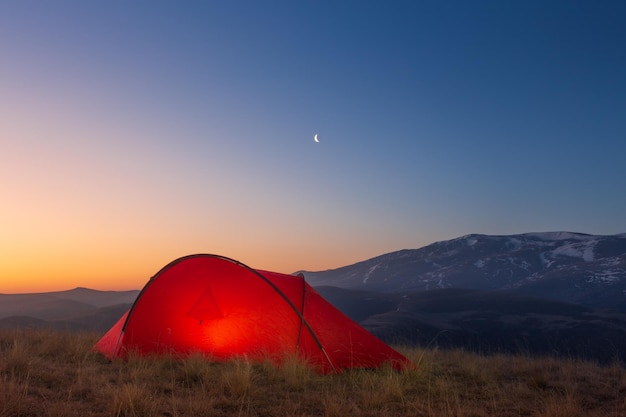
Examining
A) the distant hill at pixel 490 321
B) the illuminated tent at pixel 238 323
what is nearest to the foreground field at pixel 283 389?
the illuminated tent at pixel 238 323

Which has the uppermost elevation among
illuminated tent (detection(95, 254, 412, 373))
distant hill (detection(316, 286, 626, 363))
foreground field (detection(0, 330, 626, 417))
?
illuminated tent (detection(95, 254, 412, 373))

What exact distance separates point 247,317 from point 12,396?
4.48m

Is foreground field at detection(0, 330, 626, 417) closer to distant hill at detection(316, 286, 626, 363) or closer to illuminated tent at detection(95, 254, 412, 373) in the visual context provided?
illuminated tent at detection(95, 254, 412, 373)

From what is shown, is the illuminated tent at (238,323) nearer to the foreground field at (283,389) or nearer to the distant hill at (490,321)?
the foreground field at (283,389)

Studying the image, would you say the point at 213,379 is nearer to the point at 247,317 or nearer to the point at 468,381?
the point at 247,317

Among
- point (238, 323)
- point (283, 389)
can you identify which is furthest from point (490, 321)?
point (283, 389)

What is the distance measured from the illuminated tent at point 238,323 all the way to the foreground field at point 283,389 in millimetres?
431

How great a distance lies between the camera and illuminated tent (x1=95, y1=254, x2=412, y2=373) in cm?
878

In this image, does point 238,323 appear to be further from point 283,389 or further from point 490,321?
point 490,321

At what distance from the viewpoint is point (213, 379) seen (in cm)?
718

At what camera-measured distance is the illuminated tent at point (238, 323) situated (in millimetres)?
8781

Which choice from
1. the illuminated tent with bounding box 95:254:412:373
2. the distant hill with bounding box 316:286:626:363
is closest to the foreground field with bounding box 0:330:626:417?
the illuminated tent with bounding box 95:254:412:373

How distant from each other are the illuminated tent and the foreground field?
43 cm

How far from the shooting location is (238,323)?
359 inches
